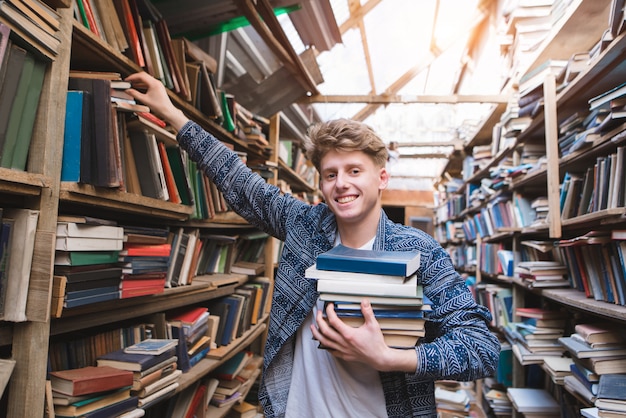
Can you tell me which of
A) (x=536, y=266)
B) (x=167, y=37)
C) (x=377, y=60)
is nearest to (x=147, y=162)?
(x=167, y=37)

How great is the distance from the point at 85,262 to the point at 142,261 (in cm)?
27

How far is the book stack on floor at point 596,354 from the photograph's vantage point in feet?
5.67

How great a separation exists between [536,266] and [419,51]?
5210mm

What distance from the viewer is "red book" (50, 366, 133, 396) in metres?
1.14

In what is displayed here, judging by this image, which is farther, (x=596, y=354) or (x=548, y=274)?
(x=548, y=274)

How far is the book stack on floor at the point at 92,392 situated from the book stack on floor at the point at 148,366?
0.03 m

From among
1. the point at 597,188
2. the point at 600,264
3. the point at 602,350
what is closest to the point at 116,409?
the point at 602,350

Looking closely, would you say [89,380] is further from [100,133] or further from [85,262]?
[100,133]

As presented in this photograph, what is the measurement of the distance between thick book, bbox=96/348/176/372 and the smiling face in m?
0.82

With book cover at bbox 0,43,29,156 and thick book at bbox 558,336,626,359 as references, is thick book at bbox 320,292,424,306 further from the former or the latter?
thick book at bbox 558,336,626,359

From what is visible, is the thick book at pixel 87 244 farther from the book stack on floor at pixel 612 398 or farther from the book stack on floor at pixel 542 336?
the book stack on floor at pixel 542 336

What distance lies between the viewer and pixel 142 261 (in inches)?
57.9

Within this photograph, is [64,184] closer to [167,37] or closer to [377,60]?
[167,37]

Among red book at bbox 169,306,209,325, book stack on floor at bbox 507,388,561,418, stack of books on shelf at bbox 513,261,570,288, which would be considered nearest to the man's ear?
red book at bbox 169,306,209,325
